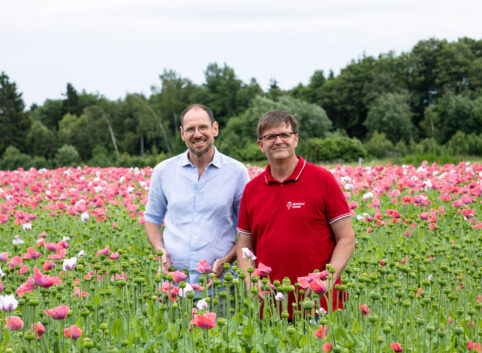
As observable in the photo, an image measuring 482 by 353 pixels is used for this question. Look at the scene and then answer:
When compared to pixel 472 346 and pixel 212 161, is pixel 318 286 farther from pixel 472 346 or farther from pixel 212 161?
pixel 212 161

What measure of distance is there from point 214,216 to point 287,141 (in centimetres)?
93

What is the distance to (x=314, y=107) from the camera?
58.3 metres

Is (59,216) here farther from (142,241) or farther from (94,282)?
(94,282)

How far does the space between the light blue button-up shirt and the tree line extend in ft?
148

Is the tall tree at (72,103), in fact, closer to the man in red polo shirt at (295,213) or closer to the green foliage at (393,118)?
the green foliage at (393,118)

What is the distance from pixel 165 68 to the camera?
7550 cm

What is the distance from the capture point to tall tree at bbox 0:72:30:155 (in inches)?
2547

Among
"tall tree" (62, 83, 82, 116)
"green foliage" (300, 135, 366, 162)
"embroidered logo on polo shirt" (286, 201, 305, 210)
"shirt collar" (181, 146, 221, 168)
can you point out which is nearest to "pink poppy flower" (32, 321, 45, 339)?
"embroidered logo on polo shirt" (286, 201, 305, 210)

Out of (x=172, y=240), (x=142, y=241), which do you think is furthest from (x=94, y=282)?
(x=142, y=241)

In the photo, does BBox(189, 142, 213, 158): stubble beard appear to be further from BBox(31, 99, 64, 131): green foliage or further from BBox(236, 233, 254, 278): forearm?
BBox(31, 99, 64, 131): green foliage

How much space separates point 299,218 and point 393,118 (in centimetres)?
5935

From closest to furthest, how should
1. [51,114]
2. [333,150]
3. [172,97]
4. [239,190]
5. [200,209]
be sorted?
[200,209]
[239,190]
[333,150]
[172,97]
[51,114]

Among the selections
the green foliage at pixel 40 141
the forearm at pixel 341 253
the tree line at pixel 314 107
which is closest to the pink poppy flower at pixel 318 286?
the forearm at pixel 341 253

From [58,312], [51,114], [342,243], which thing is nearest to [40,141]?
[51,114]
